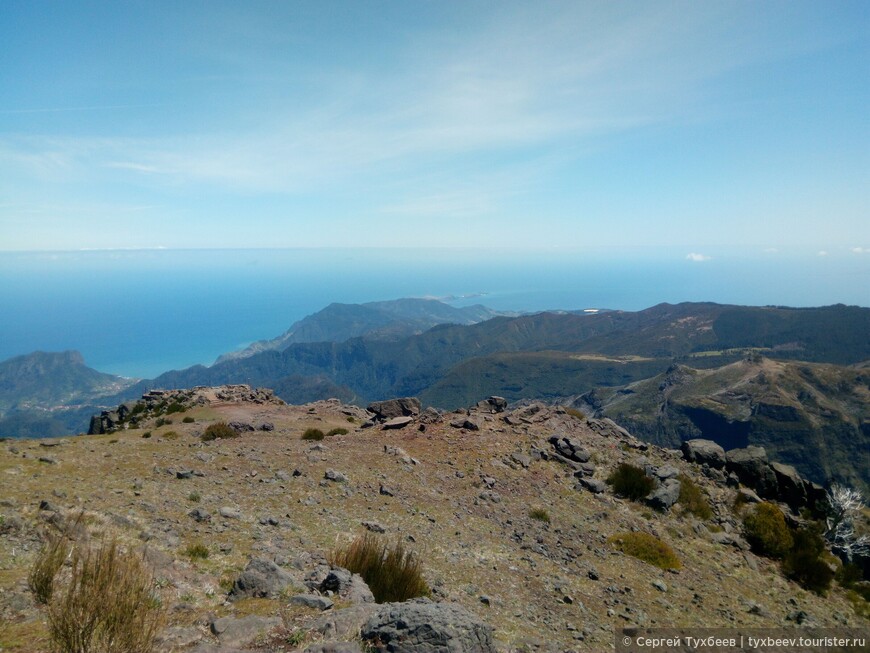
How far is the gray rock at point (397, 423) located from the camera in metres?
25.7

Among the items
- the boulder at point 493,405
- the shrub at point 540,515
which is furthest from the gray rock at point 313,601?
the boulder at point 493,405

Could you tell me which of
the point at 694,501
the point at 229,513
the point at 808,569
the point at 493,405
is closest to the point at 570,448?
the point at 694,501

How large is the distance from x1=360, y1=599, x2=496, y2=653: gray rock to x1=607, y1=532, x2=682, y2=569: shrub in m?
10.8

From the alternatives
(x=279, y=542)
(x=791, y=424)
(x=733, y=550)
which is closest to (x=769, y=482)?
(x=733, y=550)

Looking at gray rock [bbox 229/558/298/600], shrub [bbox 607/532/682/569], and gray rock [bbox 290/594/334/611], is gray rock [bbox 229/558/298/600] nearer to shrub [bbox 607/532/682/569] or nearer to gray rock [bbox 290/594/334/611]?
gray rock [bbox 290/594/334/611]

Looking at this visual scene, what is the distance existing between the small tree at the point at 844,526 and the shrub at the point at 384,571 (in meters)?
23.1

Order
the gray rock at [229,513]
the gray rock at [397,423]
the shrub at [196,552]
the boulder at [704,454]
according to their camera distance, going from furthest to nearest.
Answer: the boulder at [704,454] < the gray rock at [397,423] < the gray rock at [229,513] < the shrub at [196,552]

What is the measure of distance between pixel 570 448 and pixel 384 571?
16.1 meters

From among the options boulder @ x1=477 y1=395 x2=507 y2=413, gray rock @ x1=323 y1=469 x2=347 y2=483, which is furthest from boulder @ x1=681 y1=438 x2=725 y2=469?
gray rock @ x1=323 y1=469 x2=347 y2=483

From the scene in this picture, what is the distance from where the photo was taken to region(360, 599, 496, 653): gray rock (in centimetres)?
635

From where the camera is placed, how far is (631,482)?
66.9ft

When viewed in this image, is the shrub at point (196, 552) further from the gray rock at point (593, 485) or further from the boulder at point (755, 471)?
the boulder at point (755, 471)

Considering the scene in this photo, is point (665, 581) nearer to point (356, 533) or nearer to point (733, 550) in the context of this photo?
point (733, 550)

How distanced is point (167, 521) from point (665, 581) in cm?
1506
